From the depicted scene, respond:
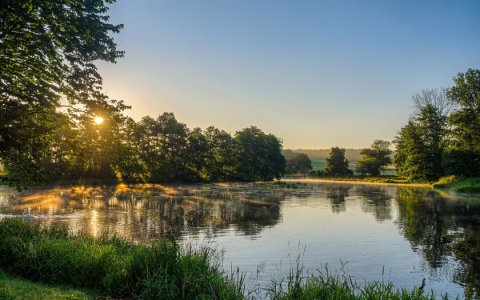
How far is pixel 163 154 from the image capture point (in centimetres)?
10525

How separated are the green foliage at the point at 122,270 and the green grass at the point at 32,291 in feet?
2.70

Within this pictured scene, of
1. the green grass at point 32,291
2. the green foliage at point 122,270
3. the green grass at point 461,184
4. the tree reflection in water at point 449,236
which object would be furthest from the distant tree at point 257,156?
the green grass at point 32,291

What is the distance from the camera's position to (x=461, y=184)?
228ft

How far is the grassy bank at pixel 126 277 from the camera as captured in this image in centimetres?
1135

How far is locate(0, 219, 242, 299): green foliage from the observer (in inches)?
→ 471

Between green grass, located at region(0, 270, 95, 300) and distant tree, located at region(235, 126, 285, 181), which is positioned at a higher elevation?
distant tree, located at region(235, 126, 285, 181)

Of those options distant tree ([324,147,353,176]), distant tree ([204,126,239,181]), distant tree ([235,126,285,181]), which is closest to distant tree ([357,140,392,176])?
distant tree ([324,147,353,176])

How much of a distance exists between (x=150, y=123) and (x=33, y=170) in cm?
8701

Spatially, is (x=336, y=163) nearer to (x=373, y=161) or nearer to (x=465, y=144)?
(x=373, y=161)

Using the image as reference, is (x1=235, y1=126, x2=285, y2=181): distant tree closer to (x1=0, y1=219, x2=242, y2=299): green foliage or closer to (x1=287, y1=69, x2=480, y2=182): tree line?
(x1=287, y1=69, x2=480, y2=182): tree line

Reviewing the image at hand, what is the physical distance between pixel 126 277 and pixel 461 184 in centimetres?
7135

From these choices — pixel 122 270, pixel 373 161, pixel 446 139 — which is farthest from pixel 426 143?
pixel 122 270

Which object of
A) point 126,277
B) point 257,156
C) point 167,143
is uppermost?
point 167,143

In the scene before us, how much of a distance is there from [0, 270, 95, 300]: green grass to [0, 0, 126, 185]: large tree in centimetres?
914
